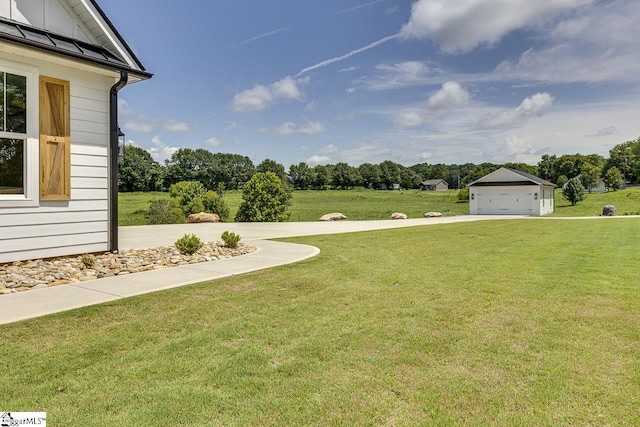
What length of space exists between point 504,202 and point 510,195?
0.72 meters

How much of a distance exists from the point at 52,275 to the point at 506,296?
6.97 metres

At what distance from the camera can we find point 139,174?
167ft

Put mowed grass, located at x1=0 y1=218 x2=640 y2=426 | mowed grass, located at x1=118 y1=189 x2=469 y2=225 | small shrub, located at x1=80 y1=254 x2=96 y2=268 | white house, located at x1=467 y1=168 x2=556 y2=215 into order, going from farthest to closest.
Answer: white house, located at x1=467 y1=168 x2=556 y2=215
mowed grass, located at x1=118 y1=189 x2=469 y2=225
small shrub, located at x1=80 y1=254 x2=96 y2=268
mowed grass, located at x1=0 y1=218 x2=640 y2=426

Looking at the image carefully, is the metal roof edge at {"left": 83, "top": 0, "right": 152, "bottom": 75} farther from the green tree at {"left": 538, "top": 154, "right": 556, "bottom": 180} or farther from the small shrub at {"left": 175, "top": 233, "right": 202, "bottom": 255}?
the green tree at {"left": 538, "top": 154, "right": 556, "bottom": 180}

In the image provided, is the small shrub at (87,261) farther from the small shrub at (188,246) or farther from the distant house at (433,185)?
the distant house at (433,185)

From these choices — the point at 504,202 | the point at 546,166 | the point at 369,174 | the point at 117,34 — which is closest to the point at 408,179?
the point at 369,174

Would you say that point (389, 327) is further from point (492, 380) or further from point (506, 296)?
point (506, 296)

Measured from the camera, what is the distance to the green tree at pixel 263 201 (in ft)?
69.2

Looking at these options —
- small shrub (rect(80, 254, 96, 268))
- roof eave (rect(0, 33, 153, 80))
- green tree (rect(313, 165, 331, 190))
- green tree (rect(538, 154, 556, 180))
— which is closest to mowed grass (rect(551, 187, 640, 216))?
roof eave (rect(0, 33, 153, 80))

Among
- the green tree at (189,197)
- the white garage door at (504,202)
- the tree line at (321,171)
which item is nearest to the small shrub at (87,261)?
the green tree at (189,197)

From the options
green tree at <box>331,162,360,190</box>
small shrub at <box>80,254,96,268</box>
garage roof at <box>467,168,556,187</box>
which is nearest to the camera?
small shrub at <box>80,254,96,268</box>

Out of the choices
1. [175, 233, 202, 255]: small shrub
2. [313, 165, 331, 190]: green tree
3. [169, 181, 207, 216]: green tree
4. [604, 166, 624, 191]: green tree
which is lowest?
[175, 233, 202, 255]: small shrub

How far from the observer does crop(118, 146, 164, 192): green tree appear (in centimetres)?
4912

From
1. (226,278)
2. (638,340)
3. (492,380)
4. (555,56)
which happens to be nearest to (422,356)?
(492,380)
